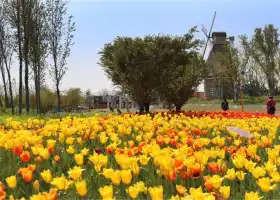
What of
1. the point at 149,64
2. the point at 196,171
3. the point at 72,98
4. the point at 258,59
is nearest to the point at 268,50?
the point at 258,59

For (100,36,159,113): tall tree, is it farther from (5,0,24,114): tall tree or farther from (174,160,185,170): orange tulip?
(174,160,185,170): orange tulip

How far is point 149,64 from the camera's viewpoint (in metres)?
20.5

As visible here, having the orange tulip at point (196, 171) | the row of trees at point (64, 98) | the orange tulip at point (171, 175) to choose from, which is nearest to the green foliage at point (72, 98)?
the row of trees at point (64, 98)

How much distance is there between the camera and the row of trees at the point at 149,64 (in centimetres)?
2053

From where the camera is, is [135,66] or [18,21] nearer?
[135,66]

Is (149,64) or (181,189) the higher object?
(149,64)

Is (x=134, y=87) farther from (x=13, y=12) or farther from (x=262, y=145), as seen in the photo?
(x=262, y=145)

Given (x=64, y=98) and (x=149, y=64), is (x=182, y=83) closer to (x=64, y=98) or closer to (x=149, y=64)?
(x=149, y=64)

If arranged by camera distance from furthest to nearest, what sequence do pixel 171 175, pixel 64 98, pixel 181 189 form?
pixel 64 98, pixel 171 175, pixel 181 189

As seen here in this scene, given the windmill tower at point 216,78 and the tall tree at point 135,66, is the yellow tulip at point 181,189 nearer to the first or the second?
the tall tree at point 135,66

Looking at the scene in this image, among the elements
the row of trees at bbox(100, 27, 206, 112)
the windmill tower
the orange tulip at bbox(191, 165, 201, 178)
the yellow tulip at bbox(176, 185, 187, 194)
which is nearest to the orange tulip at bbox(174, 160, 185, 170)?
the orange tulip at bbox(191, 165, 201, 178)

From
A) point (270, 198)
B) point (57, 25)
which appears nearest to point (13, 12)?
point (57, 25)

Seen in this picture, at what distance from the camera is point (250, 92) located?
70.0 metres

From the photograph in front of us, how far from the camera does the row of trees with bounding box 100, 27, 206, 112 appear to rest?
20.5m
